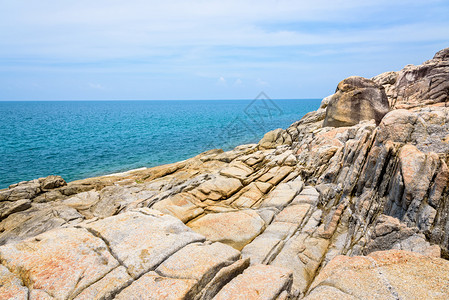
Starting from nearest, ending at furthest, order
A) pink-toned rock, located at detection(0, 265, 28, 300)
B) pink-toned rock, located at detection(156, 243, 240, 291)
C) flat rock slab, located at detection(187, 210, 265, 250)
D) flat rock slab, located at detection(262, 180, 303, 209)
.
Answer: pink-toned rock, located at detection(0, 265, 28, 300), pink-toned rock, located at detection(156, 243, 240, 291), flat rock slab, located at detection(187, 210, 265, 250), flat rock slab, located at detection(262, 180, 303, 209)

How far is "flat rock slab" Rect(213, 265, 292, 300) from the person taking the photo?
959 cm

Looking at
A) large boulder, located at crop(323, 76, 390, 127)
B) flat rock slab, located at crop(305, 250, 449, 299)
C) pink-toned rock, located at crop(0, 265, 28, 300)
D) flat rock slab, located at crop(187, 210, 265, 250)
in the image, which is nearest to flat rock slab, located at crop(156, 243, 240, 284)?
flat rock slab, located at crop(305, 250, 449, 299)

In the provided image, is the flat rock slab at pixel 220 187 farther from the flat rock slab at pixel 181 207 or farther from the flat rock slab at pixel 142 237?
the flat rock slab at pixel 142 237

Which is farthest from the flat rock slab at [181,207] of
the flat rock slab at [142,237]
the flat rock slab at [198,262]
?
the flat rock slab at [198,262]

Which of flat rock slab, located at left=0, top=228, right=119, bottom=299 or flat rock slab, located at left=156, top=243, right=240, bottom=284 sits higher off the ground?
flat rock slab, located at left=0, top=228, right=119, bottom=299

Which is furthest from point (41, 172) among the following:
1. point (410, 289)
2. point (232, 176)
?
point (410, 289)

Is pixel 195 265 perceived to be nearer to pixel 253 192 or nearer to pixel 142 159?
pixel 253 192

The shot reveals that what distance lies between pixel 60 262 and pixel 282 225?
41.9ft

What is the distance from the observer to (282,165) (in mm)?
26531

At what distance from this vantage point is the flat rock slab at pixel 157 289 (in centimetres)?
913

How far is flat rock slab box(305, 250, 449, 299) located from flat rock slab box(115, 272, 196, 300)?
4.26 meters

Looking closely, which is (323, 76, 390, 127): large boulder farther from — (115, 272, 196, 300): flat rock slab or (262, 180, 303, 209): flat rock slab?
(115, 272, 196, 300): flat rock slab

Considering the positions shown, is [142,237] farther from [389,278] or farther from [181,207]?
[389,278]

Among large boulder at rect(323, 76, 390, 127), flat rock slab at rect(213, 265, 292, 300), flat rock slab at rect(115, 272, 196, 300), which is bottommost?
flat rock slab at rect(213, 265, 292, 300)
